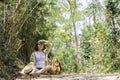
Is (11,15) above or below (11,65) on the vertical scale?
above

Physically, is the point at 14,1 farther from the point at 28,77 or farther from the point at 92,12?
the point at 92,12

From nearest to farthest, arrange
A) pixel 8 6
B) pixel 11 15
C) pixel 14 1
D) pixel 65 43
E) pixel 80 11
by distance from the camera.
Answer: pixel 11 15 → pixel 8 6 → pixel 14 1 → pixel 80 11 → pixel 65 43

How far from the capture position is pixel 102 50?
1482 centimetres

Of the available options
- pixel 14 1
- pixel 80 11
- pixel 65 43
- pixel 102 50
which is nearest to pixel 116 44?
pixel 102 50

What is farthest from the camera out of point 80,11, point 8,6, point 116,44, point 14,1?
point 80,11

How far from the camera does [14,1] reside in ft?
35.9

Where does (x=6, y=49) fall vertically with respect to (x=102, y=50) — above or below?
above

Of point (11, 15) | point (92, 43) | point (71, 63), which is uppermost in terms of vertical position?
point (11, 15)

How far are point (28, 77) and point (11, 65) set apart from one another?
427mm

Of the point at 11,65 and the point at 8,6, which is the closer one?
the point at 11,65

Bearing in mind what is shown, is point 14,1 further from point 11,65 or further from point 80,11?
point 80,11

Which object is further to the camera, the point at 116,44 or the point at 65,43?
the point at 65,43

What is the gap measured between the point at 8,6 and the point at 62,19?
1638 centimetres

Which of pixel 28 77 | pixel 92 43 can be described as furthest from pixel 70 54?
pixel 28 77
